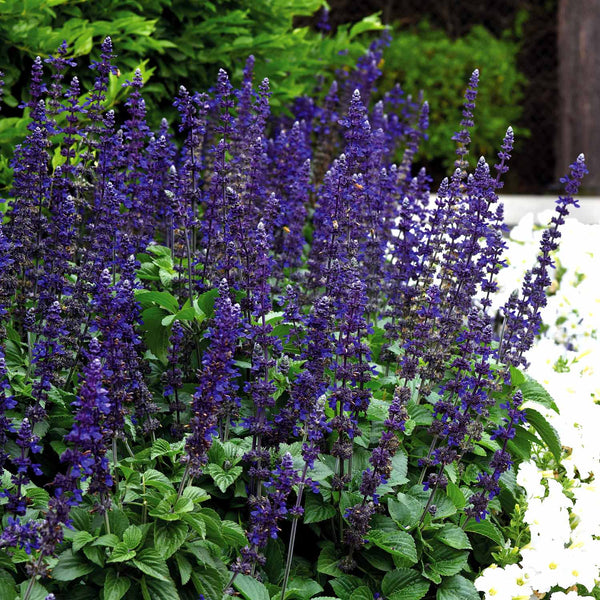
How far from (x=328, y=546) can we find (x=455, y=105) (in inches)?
410

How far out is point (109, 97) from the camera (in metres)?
4.61

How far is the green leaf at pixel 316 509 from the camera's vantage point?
3.20 metres

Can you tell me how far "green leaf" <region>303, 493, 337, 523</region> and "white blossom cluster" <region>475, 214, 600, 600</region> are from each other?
0.62m

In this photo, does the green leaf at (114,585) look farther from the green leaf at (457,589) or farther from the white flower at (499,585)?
the white flower at (499,585)

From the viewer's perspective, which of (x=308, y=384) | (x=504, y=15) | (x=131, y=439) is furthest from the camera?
(x=504, y=15)

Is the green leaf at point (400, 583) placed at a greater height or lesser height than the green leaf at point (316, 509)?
lesser

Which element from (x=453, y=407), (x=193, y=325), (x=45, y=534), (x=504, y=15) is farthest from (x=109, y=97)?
(x=504, y=15)

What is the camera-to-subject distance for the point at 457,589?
3.26 m

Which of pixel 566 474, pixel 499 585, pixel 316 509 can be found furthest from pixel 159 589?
pixel 566 474

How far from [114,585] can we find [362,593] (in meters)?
0.95

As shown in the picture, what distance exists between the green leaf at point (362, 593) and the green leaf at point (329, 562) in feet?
0.33

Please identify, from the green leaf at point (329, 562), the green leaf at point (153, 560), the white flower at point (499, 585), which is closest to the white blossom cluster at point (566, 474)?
the white flower at point (499, 585)

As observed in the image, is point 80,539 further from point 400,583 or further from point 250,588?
point 400,583

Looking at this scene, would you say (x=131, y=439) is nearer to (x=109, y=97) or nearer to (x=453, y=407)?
(x=453, y=407)
